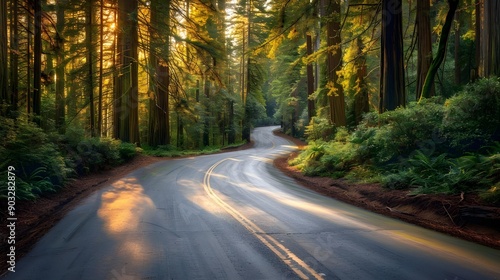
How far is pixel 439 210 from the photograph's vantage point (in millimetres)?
8078

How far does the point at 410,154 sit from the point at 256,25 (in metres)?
36.5

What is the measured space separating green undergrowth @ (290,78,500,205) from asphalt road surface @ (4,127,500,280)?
6.15 feet

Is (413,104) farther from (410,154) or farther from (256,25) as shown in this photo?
(256,25)

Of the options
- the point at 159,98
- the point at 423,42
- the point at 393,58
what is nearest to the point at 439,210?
the point at 393,58

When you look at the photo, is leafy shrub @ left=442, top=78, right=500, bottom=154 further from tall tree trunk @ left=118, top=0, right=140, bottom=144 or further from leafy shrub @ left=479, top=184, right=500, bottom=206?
tall tree trunk @ left=118, top=0, right=140, bottom=144

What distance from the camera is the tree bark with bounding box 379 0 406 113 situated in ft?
46.4

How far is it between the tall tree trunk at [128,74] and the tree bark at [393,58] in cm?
1427

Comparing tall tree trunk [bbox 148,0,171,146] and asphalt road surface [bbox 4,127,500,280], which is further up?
tall tree trunk [bbox 148,0,171,146]

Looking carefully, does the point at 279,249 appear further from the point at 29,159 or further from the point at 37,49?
the point at 37,49

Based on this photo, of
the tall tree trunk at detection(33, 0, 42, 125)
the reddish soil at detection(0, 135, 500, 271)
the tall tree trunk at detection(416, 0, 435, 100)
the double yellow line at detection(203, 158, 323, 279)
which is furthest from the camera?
the tall tree trunk at detection(416, 0, 435, 100)

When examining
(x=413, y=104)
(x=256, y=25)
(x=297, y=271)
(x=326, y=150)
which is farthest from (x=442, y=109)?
(x=256, y=25)

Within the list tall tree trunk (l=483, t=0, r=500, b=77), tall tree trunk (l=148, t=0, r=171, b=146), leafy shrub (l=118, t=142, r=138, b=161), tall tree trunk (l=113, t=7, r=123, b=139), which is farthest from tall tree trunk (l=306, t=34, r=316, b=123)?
tall tree trunk (l=483, t=0, r=500, b=77)

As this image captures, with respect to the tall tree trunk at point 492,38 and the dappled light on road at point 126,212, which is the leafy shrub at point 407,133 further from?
the dappled light on road at point 126,212

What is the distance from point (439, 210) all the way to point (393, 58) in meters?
7.96
